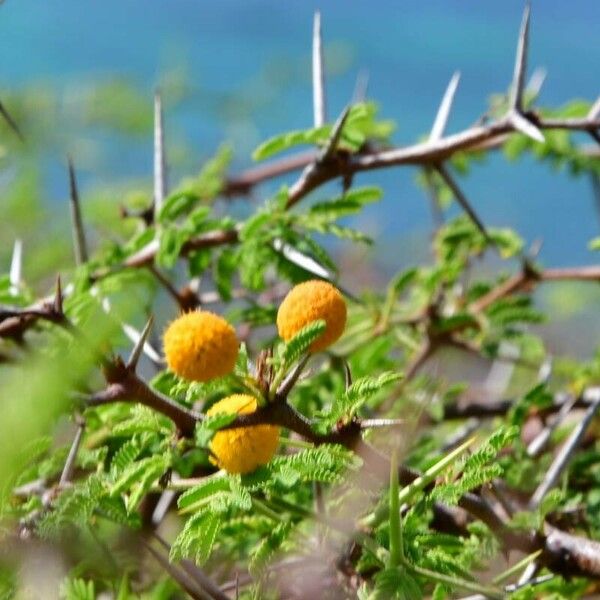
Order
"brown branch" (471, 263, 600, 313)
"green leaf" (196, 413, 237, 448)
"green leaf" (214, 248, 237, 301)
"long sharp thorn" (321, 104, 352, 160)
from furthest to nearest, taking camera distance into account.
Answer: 1. "brown branch" (471, 263, 600, 313)
2. "green leaf" (214, 248, 237, 301)
3. "long sharp thorn" (321, 104, 352, 160)
4. "green leaf" (196, 413, 237, 448)

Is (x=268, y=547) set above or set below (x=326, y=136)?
below

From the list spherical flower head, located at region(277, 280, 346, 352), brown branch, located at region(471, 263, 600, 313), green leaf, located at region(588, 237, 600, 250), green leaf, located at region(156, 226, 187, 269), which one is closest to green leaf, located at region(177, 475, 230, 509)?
spherical flower head, located at region(277, 280, 346, 352)

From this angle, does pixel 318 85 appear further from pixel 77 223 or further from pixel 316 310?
pixel 316 310

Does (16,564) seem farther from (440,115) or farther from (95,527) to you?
(440,115)

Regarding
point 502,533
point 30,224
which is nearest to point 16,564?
point 502,533

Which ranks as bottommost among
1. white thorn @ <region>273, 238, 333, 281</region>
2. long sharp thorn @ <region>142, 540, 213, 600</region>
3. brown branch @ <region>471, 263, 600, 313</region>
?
brown branch @ <region>471, 263, 600, 313</region>

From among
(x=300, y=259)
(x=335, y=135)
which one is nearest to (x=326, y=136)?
(x=335, y=135)

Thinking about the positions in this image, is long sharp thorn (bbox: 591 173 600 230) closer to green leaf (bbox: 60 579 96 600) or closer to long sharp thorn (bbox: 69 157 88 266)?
long sharp thorn (bbox: 69 157 88 266)

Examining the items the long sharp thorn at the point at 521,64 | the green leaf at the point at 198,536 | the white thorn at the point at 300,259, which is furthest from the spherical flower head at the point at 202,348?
the long sharp thorn at the point at 521,64
